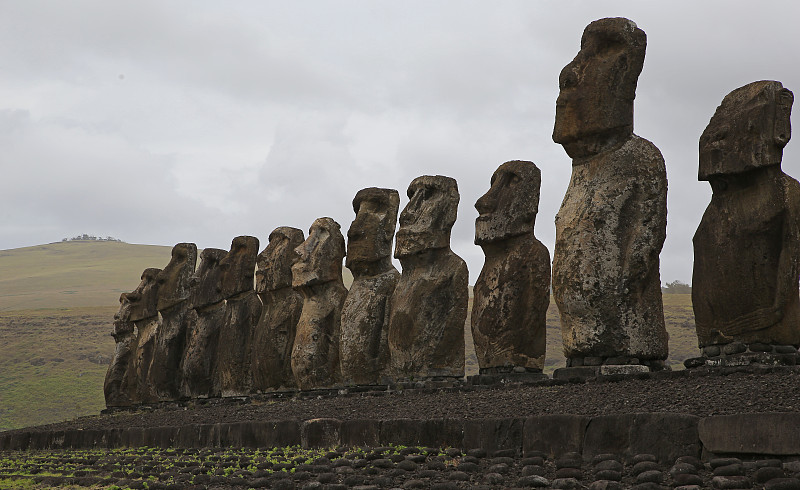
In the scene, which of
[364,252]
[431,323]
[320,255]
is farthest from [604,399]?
[320,255]

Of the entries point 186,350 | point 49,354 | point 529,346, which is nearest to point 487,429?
point 529,346

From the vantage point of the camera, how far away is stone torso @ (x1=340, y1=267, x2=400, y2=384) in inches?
567

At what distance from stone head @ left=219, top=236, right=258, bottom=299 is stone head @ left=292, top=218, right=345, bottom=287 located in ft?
7.25

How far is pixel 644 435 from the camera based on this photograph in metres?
6.49

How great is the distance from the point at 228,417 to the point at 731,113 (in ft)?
25.1

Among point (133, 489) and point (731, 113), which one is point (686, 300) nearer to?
point (731, 113)

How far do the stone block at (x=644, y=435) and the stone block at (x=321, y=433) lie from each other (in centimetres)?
338

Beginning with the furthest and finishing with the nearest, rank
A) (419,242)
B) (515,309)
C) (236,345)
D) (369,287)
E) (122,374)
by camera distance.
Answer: (122,374) < (236,345) < (369,287) < (419,242) < (515,309)

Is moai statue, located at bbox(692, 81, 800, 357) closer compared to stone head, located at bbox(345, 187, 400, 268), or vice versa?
moai statue, located at bbox(692, 81, 800, 357)

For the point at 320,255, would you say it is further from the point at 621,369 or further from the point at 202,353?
the point at 621,369

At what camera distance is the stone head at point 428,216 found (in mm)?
13688

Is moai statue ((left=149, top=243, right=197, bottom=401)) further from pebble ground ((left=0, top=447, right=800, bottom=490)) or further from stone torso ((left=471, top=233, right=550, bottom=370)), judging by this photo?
stone torso ((left=471, top=233, right=550, bottom=370))

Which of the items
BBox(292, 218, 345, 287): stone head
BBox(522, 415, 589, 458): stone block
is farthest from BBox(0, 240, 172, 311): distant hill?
BBox(522, 415, 589, 458): stone block

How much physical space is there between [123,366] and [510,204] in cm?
1315
